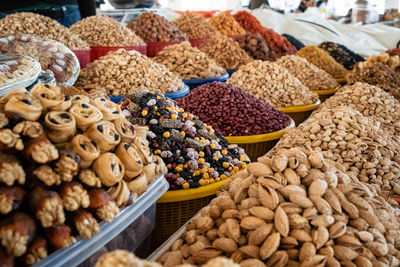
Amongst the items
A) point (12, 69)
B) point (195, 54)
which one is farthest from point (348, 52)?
point (12, 69)

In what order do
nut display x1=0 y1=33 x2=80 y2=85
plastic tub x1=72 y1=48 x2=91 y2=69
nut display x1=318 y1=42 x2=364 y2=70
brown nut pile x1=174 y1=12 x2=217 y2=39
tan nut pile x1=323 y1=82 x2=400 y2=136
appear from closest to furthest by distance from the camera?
nut display x1=0 y1=33 x2=80 y2=85
tan nut pile x1=323 y1=82 x2=400 y2=136
plastic tub x1=72 y1=48 x2=91 y2=69
brown nut pile x1=174 y1=12 x2=217 y2=39
nut display x1=318 y1=42 x2=364 y2=70

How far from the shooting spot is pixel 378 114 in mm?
1958

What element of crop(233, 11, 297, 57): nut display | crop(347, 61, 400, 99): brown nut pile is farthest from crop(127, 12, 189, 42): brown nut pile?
crop(347, 61, 400, 99): brown nut pile

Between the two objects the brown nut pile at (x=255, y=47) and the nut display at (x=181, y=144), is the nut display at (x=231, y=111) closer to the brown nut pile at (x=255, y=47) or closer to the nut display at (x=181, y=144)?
the nut display at (x=181, y=144)

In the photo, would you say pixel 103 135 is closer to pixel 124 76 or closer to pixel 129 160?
pixel 129 160

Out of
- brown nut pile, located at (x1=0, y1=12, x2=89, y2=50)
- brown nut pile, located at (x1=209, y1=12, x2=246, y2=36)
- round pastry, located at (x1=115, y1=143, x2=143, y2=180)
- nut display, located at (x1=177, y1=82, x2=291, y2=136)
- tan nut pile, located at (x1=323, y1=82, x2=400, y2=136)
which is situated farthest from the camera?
brown nut pile, located at (x1=209, y1=12, x2=246, y2=36)

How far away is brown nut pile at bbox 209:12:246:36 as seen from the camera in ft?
12.7

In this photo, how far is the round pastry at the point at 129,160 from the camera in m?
0.86

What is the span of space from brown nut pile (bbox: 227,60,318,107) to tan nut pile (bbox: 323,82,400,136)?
0.82 feet

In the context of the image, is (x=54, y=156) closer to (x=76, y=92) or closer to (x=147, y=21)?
(x=76, y=92)

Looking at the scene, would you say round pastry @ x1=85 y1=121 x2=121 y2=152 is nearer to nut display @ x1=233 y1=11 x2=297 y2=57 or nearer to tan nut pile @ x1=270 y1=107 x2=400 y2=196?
tan nut pile @ x1=270 y1=107 x2=400 y2=196

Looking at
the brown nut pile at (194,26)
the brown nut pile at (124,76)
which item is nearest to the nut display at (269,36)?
the brown nut pile at (194,26)

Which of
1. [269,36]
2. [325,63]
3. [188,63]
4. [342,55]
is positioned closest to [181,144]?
[188,63]

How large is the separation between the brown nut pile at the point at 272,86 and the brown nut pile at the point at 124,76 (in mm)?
485
